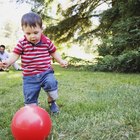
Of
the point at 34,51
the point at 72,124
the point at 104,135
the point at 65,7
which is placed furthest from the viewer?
the point at 65,7

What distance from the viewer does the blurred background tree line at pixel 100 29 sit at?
A: 11203 millimetres

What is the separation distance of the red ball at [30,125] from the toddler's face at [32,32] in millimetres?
1250

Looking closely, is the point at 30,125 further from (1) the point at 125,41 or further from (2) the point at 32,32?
(1) the point at 125,41

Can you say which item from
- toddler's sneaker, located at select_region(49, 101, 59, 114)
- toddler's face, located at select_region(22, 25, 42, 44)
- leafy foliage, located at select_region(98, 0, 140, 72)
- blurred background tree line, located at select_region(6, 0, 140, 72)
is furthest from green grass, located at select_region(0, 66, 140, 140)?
blurred background tree line, located at select_region(6, 0, 140, 72)

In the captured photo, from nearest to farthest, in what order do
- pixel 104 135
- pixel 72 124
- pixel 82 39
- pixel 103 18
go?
1. pixel 104 135
2. pixel 72 124
3. pixel 103 18
4. pixel 82 39

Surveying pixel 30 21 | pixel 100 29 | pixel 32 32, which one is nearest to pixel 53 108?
pixel 32 32

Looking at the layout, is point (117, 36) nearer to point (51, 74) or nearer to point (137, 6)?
point (137, 6)

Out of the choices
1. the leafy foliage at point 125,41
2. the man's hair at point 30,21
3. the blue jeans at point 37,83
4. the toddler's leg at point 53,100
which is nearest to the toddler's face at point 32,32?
the man's hair at point 30,21

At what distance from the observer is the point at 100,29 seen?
15055 mm

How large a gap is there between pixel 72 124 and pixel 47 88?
2.55 feet

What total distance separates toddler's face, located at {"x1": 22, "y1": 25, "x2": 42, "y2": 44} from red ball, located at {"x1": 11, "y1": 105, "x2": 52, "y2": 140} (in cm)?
125

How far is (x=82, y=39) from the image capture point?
49.7ft

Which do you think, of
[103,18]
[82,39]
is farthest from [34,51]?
[82,39]

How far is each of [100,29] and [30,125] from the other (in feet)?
39.1
